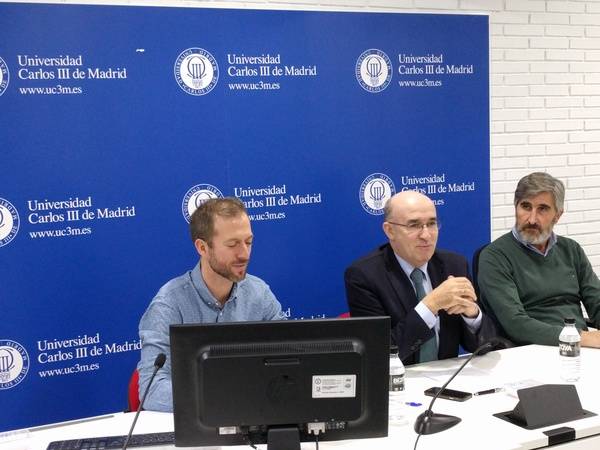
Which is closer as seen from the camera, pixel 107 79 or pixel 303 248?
pixel 107 79

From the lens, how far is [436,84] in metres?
4.59

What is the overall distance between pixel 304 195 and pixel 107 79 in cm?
129

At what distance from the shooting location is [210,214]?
282cm

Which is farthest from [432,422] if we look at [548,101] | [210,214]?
[548,101]

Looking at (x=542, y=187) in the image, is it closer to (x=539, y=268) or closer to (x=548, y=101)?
(x=539, y=268)

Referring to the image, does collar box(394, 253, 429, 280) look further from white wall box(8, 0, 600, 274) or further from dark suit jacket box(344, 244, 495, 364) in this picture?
white wall box(8, 0, 600, 274)

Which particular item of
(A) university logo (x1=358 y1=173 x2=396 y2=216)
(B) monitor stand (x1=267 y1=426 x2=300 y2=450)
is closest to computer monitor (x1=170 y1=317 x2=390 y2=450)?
(B) monitor stand (x1=267 y1=426 x2=300 y2=450)

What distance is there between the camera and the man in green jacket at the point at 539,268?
11.5 ft

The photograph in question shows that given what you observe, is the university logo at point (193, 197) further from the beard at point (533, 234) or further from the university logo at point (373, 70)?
the beard at point (533, 234)

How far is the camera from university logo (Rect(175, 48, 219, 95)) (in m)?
3.87

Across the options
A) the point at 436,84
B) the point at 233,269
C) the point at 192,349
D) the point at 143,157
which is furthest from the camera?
the point at 436,84

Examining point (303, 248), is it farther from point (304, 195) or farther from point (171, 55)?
point (171, 55)

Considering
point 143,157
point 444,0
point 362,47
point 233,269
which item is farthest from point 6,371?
point 444,0

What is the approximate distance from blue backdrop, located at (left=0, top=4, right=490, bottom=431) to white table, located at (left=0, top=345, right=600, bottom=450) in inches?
55.9
